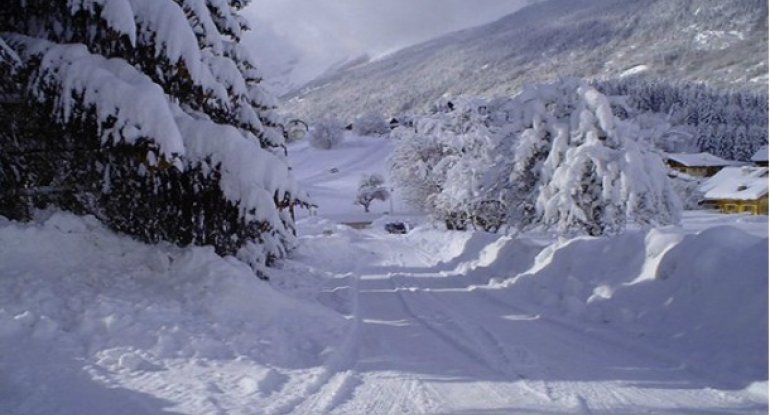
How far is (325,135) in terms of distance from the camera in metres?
117

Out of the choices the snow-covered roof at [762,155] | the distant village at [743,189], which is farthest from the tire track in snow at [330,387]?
the snow-covered roof at [762,155]

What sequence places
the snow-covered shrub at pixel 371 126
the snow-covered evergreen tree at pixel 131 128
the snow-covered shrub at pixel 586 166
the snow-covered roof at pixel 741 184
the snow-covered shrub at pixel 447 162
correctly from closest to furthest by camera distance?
the snow-covered roof at pixel 741 184 → the snow-covered evergreen tree at pixel 131 128 → the snow-covered shrub at pixel 586 166 → the snow-covered shrub at pixel 447 162 → the snow-covered shrub at pixel 371 126

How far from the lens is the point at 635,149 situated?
14.3 metres

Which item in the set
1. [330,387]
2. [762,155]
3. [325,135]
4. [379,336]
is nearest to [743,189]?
[762,155]

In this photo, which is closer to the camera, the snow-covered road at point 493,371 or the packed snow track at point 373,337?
the snow-covered road at point 493,371

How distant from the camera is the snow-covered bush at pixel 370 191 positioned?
7350cm

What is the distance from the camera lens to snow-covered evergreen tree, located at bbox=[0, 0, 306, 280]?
251 inches

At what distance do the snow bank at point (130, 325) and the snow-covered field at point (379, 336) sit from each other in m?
0.02

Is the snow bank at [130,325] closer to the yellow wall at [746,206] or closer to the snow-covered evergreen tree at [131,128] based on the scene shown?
the snow-covered evergreen tree at [131,128]

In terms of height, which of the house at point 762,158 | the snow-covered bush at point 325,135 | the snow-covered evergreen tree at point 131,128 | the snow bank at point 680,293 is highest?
the snow-covered bush at point 325,135

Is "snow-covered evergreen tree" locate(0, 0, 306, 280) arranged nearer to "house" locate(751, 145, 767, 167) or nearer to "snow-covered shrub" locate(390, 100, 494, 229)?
"house" locate(751, 145, 767, 167)

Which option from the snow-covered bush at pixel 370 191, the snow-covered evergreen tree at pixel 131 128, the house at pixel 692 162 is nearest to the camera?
the snow-covered evergreen tree at pixel 131 128

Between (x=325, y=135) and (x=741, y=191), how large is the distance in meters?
114

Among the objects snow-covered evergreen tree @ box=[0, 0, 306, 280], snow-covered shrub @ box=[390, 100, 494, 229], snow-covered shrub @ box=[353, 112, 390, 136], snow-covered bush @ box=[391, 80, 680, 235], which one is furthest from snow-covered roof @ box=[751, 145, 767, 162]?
snow-covered shrub @ box=[353, 112, 390, 136]
